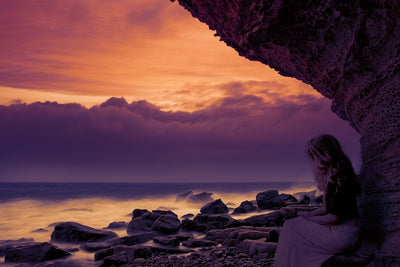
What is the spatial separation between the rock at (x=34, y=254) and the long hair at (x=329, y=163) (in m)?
7.03

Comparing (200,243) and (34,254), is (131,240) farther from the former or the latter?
(34,254)

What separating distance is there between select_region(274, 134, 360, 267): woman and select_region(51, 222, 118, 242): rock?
778cm

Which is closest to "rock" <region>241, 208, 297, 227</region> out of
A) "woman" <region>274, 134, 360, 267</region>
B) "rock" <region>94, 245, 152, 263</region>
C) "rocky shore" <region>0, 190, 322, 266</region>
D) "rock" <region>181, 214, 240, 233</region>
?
"rocky shore" <region>0, 190, 322, 266</region>

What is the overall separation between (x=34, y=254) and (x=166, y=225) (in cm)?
421

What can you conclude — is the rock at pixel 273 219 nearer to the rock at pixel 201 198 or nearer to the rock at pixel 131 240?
the rock at pixel 131 240

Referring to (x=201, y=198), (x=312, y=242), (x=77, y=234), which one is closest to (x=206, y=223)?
(x=77, y=234)

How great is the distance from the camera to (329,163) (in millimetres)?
4035

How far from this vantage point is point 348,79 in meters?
4.25

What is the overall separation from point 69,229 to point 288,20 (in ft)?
31.1

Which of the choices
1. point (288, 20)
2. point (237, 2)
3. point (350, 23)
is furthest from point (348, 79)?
point (237, 2)

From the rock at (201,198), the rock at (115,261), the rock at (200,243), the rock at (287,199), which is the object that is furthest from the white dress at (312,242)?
the rock at (201,198)

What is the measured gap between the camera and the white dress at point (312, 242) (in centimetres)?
376

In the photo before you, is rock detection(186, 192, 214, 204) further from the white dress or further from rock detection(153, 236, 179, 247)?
the white dress

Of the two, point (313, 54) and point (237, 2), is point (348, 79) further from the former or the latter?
point (237, 2)
